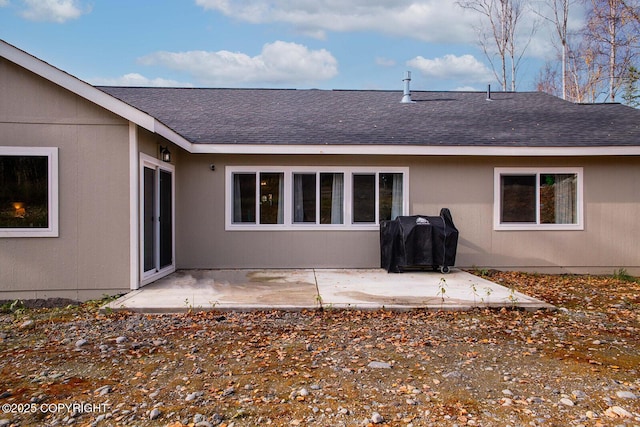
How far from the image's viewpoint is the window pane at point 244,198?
8648 millimetres

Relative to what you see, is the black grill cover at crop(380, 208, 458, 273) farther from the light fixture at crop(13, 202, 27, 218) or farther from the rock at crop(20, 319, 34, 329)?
the light fixture at crop(13, 202, 27, 218)

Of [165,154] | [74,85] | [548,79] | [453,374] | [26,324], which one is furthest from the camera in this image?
[548,79]

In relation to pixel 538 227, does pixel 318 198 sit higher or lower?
higher

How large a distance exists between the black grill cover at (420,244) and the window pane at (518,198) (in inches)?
57.8

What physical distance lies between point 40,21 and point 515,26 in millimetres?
19554

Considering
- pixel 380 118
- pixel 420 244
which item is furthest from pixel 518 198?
pixel 380 118

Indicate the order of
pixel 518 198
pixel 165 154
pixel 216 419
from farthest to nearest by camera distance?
pixel 518 198 → pixel 165 154 → pixel 216 419

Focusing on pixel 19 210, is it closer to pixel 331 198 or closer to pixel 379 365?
pixel 331 198

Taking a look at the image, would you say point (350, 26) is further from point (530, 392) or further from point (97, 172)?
point (530, 392)

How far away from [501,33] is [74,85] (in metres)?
20.4

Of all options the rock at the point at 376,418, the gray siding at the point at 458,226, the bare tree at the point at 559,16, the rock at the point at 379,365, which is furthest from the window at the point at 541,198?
the bare tree at the point at 559,16

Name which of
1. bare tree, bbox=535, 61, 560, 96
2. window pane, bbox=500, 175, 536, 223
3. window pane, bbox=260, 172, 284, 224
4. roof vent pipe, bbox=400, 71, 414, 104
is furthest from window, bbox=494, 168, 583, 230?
bare tree, bbox=535, 61, 560, 96

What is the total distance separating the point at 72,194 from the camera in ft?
20.6

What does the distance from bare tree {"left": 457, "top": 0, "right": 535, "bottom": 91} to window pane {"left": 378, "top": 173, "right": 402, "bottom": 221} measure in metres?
15.4
